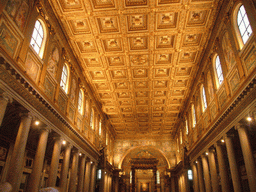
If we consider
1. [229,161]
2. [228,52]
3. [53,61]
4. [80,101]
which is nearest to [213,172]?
[229,161]

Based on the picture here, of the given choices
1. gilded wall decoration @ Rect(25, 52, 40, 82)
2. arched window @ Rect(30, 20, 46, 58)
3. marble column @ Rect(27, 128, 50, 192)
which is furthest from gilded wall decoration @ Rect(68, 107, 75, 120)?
gilded wall decoration @ Rect(25, 52, 40, 82)

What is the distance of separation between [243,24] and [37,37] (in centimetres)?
1011

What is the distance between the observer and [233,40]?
11.7 m

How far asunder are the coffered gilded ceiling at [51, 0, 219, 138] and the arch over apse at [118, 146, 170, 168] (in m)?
12.0

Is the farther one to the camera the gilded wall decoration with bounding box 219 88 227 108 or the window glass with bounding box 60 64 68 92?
the window glass with bounding box 60 64 68 92

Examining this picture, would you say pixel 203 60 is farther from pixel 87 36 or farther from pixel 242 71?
pixel 87 36

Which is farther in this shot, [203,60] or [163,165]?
[163,165]

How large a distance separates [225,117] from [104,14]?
901 centimetres

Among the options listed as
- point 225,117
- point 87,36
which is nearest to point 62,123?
point 87,36

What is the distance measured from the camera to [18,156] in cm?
912

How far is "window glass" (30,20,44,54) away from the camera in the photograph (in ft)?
36.9

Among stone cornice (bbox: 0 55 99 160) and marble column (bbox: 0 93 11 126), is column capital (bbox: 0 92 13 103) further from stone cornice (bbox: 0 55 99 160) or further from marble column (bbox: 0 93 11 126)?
stone cornice (bbox: 0 55 99 160)

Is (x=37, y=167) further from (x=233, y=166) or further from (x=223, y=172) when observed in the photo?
(x=223, y=172)

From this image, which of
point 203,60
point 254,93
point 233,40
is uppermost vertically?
point 203,60
